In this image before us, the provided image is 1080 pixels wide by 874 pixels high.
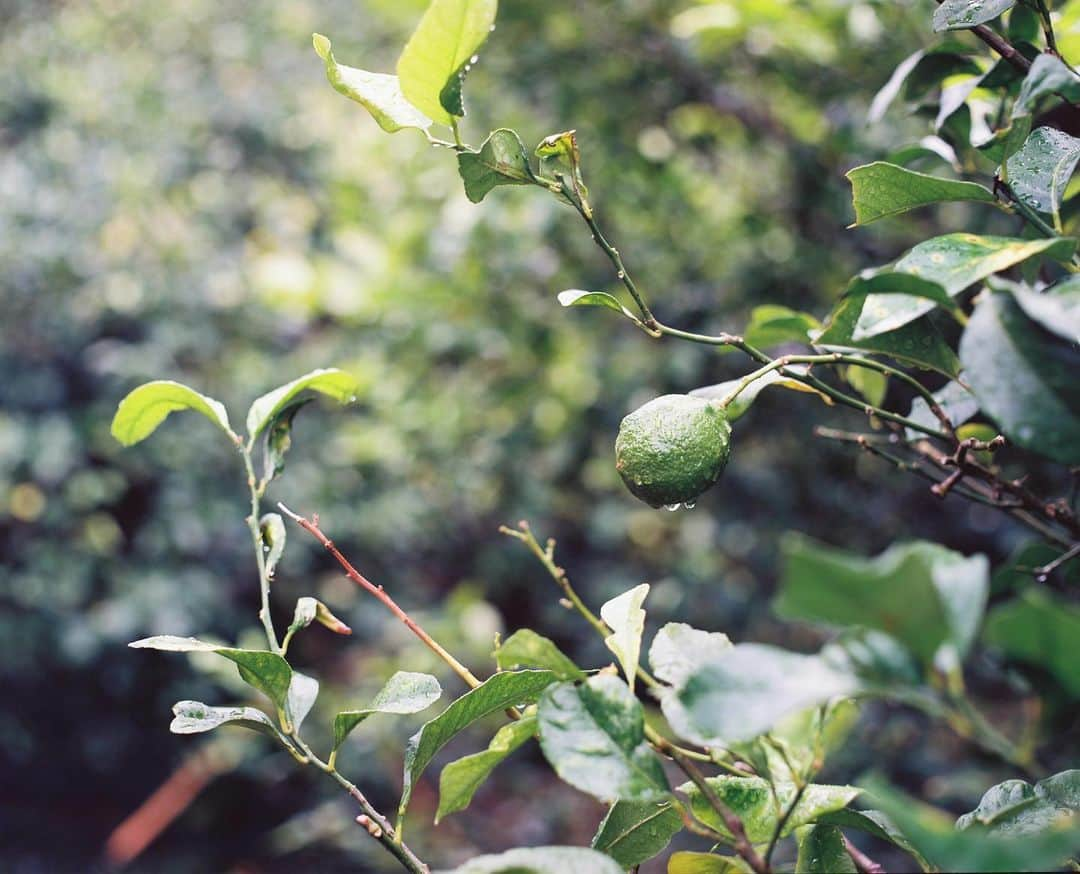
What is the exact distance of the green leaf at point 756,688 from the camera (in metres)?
0.32

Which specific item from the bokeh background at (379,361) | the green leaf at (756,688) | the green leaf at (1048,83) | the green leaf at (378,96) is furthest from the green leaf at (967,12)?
the bokeh background at (379,361)

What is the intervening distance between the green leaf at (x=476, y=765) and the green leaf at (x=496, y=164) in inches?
11.3

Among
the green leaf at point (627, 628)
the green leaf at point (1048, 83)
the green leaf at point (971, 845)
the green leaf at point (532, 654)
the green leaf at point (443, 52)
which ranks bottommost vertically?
the green leaf at point (627, 628)

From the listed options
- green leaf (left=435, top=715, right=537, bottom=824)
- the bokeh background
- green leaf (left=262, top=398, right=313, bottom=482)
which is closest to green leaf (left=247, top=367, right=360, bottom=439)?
green leaf (left=262, top=398, right=313, bottom=482)

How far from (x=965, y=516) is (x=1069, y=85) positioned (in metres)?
1.55

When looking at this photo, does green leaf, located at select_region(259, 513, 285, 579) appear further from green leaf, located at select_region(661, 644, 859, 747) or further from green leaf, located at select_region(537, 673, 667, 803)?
green leaf, located at select_region(661, 644, 859, 747)

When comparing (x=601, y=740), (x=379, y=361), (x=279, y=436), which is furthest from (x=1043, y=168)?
(x=379, y=361)

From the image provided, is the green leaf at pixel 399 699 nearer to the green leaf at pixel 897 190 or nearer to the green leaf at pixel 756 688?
the green leaf at pixel 756 688

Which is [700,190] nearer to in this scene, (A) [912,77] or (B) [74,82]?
(A) [912,77]

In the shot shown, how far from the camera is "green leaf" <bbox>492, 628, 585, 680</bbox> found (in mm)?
435

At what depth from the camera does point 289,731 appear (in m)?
0.58

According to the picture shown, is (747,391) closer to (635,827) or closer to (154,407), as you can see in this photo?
(635,827)

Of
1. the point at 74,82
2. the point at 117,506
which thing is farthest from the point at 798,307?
the point at 74,82

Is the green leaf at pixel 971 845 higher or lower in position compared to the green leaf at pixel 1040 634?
lower
